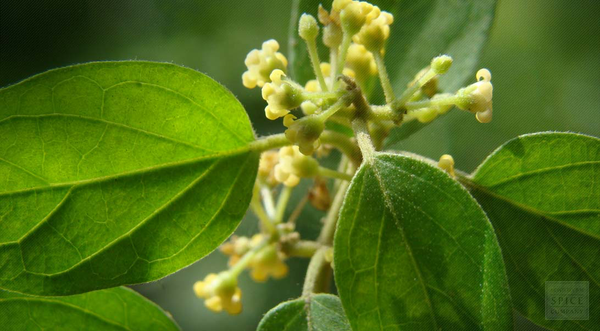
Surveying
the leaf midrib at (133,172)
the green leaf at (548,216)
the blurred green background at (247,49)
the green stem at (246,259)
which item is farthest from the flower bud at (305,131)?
the blurred green background at (247,49)

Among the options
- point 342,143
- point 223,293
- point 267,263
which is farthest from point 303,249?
point 342,143

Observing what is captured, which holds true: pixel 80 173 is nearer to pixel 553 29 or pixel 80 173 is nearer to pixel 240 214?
pixel 240 214

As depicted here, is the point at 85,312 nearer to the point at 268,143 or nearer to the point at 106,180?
the point at 106,180

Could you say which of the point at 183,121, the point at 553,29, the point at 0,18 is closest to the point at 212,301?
the point at 183,121

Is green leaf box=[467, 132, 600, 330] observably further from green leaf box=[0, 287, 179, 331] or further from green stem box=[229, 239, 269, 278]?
green leaf box=[0, 287, 179, 331]

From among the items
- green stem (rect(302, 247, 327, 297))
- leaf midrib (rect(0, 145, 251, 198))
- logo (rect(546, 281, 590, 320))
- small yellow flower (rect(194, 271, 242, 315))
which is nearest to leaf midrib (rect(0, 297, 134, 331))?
small yellow flower (rect(194, 271, 242, 315))

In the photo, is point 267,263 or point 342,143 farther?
point 267,263
